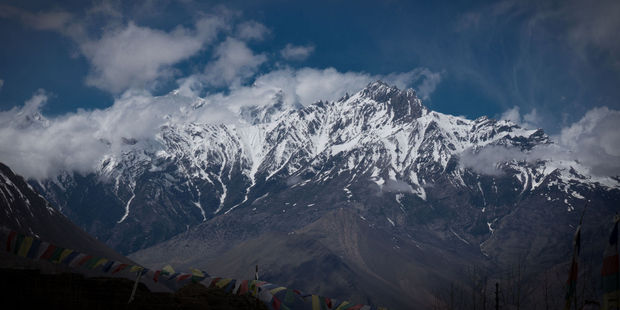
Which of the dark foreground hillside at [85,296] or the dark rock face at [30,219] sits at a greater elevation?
the dark rock face at [30,219]

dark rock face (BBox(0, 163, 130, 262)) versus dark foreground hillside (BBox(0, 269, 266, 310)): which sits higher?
dark rock face (BBox(0, 163, 130, 262))

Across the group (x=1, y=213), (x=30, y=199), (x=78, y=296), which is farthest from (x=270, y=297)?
(x=30, y=199)

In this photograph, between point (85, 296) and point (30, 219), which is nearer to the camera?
point (85, 296)

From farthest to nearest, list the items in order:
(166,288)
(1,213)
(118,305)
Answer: (1,213) → (166,288) → (118,305)

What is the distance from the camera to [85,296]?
141ft

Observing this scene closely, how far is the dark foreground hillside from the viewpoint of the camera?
120ft

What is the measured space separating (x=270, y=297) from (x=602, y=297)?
28210 millimetres

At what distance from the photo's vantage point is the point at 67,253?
45875 millimetres

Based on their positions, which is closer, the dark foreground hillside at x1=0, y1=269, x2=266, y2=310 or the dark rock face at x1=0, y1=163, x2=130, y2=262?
the dark foreground hillside at x1=0, y1=269, x2=266, y2=310

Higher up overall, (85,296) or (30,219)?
(30,219)

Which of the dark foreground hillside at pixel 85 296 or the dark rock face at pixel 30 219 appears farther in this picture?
the dark rock face at pixel 30 219

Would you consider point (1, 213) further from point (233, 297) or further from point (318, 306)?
point (318, 306)

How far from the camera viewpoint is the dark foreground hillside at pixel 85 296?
36.6 meters

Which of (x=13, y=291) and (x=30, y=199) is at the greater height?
(x=30, y=199)
